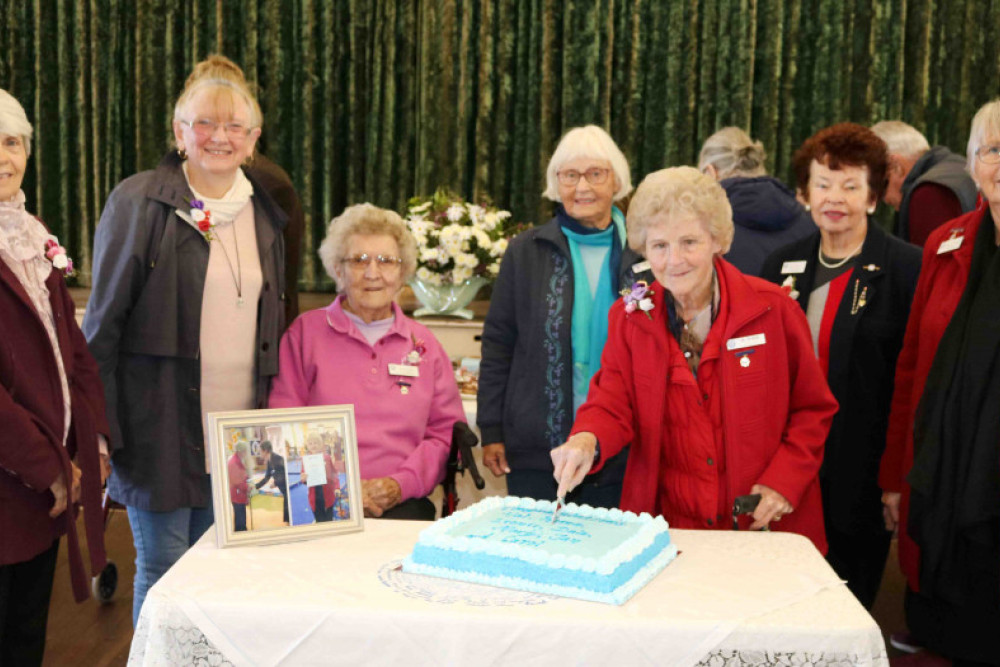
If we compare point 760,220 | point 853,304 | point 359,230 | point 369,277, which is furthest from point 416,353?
point 760,220

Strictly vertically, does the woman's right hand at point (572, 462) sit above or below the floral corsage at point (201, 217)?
below

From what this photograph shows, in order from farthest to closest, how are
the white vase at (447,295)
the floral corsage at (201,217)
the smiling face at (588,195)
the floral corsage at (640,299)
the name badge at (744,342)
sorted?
the white vase at (447,295) → the smiling face at (588,195) → the floral corsage at (201,217) → the floral corsage at (640,299) → the name badge at (744,342)

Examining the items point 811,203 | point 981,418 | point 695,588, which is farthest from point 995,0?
point 695,588

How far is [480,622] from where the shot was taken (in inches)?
65.6

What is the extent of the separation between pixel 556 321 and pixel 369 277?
0.57 metres

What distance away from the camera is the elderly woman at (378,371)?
2771 mm

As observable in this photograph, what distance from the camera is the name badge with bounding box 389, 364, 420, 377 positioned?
2.81 metres

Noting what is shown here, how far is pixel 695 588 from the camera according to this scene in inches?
71.2

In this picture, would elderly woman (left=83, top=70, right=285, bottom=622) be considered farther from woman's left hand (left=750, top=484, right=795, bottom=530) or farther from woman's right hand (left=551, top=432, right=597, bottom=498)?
woman's left hand (left=750, top=484, right=795, bottom=530)

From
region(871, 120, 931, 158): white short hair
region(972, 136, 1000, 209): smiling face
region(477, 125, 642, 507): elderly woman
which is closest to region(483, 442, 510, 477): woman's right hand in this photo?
region(477, 125, 642, 507): elderly woman

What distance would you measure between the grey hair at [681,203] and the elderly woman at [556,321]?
1.75ft

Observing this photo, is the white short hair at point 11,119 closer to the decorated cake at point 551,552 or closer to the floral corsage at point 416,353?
the floral corsage at point 416,353

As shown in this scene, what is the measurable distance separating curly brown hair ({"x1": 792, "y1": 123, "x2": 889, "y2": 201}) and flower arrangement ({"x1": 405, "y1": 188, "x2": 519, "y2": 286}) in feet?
5.26

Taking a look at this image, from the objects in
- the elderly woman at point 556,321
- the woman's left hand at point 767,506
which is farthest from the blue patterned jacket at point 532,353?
the woman's left hand at point 767,506
